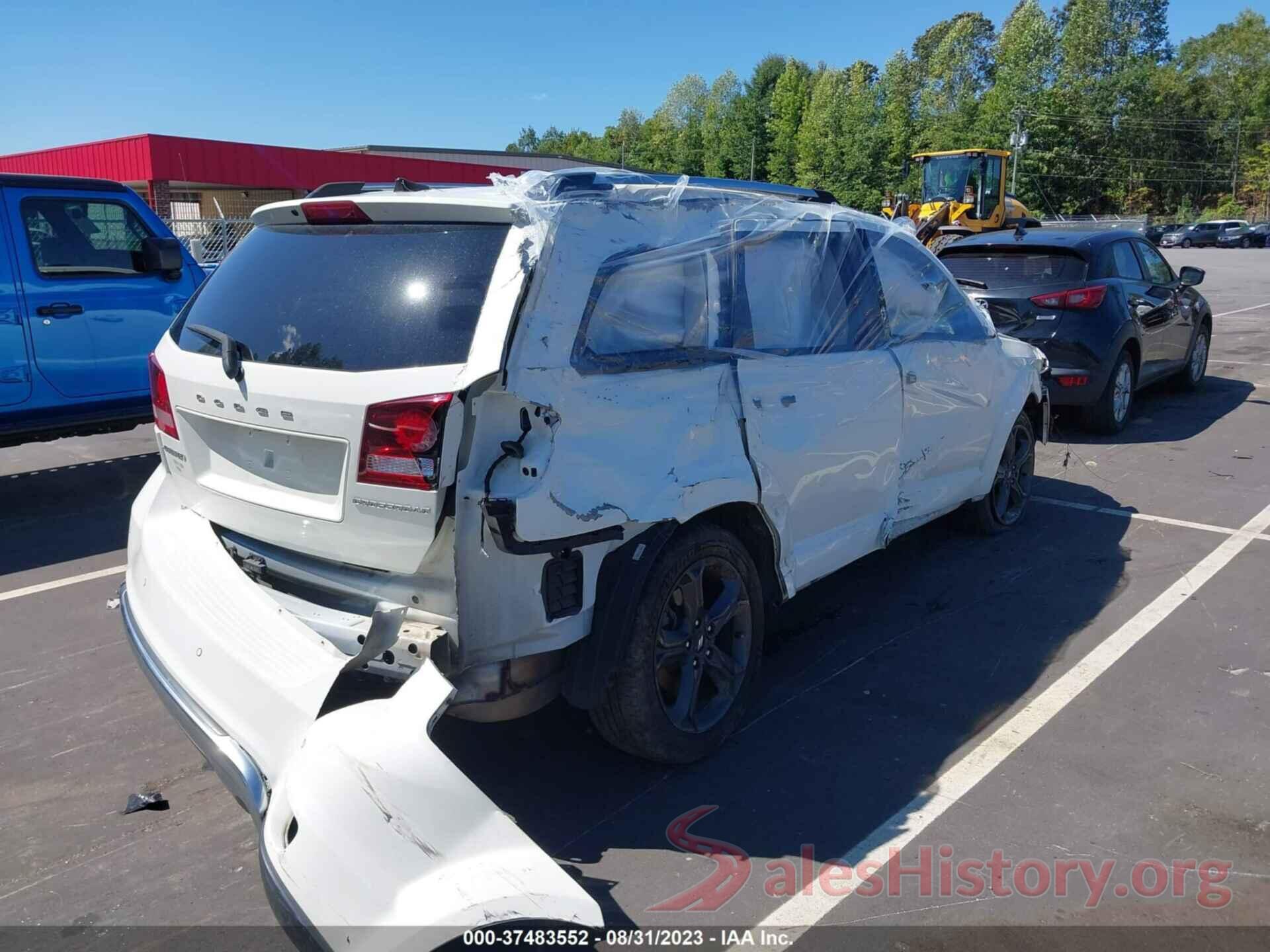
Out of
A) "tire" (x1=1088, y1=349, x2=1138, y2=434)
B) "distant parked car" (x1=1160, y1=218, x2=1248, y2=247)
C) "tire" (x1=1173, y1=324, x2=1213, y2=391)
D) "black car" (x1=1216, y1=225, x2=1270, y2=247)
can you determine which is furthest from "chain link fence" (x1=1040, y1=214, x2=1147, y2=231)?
"tire" (x1=1088, y1=349, x2=1138, y2=434)

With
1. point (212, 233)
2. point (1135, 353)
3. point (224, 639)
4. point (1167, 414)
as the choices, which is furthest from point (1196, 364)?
point (212, 233)

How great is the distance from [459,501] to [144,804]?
1.69 m

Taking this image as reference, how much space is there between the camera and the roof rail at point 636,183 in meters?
3.10

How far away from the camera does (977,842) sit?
124 inches

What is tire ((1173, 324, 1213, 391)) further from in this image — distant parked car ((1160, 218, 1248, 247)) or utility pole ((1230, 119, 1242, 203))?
utility pole ((1230, 119, 1242, 203))

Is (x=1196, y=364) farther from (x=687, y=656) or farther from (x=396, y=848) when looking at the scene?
(x=396, y=848)

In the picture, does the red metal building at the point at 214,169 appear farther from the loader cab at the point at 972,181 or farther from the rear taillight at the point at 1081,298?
the rear taillight at the point at 1081,298

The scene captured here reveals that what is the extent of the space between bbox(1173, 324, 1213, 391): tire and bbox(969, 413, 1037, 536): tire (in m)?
5.47

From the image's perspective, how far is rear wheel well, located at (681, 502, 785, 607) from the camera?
3.63m

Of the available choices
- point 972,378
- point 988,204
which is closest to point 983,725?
point 972,378

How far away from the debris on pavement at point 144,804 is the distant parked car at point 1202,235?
6016 centimetres

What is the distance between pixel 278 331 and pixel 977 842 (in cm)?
270

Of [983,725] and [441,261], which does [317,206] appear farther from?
[983,725]

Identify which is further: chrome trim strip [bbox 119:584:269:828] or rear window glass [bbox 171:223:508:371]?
rear window glass [bbox 171:223:508:371]
